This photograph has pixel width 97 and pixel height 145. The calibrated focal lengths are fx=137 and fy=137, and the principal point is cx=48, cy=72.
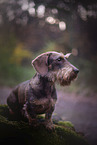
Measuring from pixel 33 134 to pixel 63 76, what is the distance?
0.61m

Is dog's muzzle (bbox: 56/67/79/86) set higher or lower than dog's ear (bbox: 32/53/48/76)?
lower

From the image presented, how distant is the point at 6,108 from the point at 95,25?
1.59 meters

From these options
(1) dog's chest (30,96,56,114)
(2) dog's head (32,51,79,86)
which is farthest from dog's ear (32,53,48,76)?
(1) dog's chest (30,96,56,114)

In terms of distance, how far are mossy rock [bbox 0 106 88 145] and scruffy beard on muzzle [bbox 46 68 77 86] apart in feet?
1.69

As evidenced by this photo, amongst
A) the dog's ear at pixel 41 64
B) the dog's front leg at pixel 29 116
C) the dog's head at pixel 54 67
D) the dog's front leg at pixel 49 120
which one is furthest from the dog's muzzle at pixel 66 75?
the dog's front leg at pixel 29 116

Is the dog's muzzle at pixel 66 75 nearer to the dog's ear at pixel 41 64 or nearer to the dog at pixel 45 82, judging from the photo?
the dog at pixel 45 82

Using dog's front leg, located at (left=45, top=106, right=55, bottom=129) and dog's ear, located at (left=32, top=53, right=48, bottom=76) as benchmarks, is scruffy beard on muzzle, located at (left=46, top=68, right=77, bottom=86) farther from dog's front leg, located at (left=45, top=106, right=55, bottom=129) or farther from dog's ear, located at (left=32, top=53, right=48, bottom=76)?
dog's front leg, located at (left=45, top=106, right=55, bottom=129)

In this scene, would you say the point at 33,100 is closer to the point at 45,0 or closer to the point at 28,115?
the point at 28,115

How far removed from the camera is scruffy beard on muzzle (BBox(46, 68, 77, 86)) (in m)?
1.36

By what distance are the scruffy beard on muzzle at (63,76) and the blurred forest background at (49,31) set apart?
474mm

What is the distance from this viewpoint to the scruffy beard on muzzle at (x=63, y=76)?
1356mm

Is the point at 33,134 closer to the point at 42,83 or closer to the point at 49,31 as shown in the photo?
the point at 42,83

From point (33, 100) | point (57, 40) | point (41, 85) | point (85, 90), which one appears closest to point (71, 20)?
point (57, 40)

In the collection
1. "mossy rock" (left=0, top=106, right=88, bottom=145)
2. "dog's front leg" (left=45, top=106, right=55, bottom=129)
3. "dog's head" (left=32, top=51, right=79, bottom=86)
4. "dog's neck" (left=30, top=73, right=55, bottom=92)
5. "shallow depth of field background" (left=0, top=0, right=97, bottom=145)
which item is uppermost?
"shallow depth of field background" (left=0, top=0, right=97, bottom=145)
